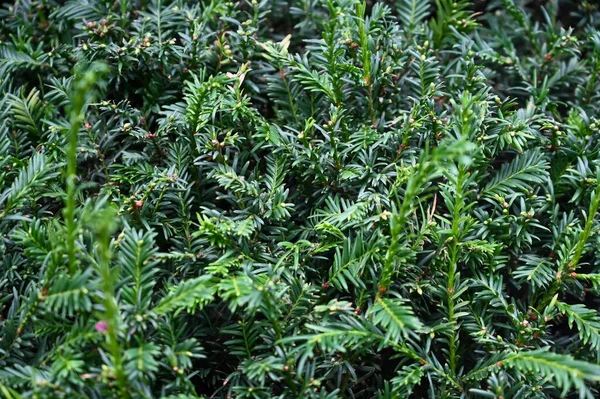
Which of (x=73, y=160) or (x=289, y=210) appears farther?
(x=289, y=210)

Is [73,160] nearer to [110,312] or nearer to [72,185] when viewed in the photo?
[72,185]

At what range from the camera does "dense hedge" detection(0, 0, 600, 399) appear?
819mm

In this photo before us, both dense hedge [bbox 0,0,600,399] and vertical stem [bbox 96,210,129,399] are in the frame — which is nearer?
vertical stem [bbox 96,210,129,399]

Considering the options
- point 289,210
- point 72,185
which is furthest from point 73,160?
point 289,210

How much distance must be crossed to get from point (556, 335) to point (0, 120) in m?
1.02

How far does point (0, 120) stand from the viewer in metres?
1.06

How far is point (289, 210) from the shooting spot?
1.03 m

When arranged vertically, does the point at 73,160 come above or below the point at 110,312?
above

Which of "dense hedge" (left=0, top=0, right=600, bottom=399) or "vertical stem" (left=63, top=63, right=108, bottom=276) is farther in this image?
"dense hedge" (left=0, top=0, right=600, bottom=399)

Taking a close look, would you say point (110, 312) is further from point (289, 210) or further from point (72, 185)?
point (289, 210)

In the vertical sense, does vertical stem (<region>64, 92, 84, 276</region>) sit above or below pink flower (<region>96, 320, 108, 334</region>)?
above

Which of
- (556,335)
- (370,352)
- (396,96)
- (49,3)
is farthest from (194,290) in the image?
(49,3)

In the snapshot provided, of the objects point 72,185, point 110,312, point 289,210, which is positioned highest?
point 72,185

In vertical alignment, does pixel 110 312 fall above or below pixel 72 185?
below
